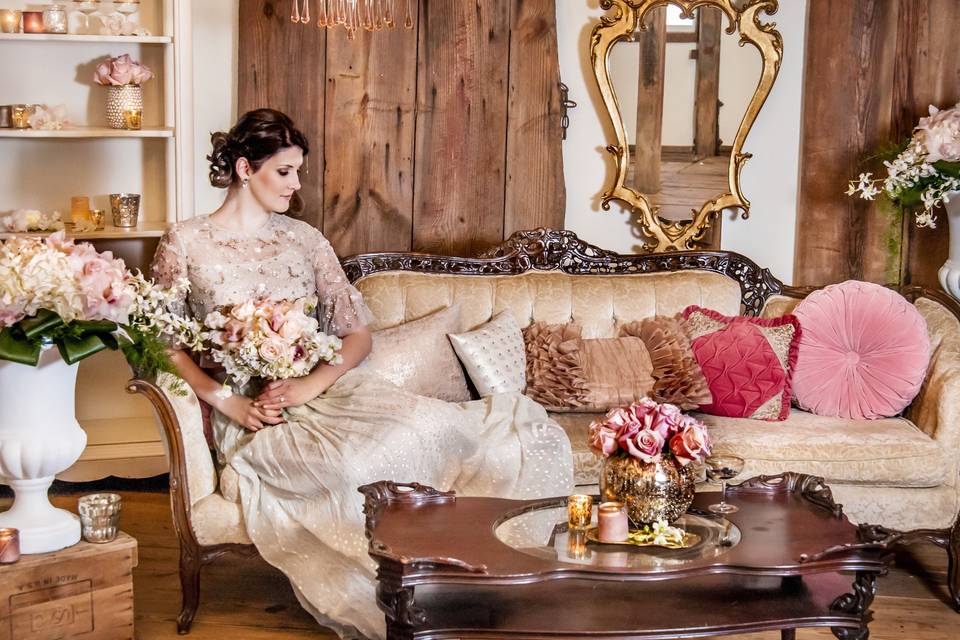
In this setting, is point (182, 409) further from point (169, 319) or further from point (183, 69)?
point (183, 69)

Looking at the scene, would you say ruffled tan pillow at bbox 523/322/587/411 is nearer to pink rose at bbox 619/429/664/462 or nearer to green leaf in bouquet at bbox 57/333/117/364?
pink rose at bbox 619/429/664/462

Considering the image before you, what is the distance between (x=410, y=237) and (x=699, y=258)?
3.41ft

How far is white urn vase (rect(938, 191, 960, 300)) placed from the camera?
4.02m

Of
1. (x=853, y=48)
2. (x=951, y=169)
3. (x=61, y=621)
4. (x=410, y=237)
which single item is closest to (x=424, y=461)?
(x=61, y=621)

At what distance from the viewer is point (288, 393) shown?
3303mm

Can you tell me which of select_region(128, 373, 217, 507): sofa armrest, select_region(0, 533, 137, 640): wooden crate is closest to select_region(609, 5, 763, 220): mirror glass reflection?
select_region(128, 373, 217, 507): sofa armrest

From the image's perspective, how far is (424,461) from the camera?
3.18 meters

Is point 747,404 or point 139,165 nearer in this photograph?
point 747,404

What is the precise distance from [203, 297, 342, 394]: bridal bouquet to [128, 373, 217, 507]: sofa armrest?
15cm

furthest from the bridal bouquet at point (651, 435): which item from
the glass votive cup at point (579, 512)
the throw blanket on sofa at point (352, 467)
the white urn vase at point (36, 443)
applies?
the white urn vase at point (36, 443)

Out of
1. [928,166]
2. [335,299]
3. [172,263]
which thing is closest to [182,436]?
[172,263]

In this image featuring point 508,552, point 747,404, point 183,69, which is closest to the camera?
point 508,552

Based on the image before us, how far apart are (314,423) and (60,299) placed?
0.81 metres

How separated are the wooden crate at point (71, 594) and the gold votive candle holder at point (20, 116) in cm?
178
